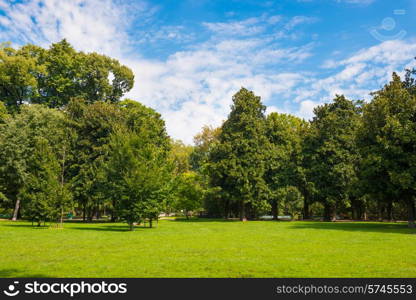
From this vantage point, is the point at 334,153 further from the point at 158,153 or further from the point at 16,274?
the point at 16,274

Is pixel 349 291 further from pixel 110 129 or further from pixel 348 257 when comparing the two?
pixel 110 129

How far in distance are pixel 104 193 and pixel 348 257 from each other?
32.4m

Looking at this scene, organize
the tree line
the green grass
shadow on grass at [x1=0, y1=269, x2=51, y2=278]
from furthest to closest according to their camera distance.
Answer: the tree line → the green grass → shadow on grass at [x1=0, y1=269, x2=51, y2=278]

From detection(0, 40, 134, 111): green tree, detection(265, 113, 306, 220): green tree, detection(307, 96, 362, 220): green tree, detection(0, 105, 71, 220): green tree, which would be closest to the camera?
detection(0, 105, 71, 220): green tree

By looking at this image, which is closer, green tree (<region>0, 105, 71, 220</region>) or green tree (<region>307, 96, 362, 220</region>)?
green tree (<region>0, 105, 71, 220</region>)

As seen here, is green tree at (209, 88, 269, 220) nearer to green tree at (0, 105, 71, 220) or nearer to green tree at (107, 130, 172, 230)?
green tree at (107, 130, 172, 230)

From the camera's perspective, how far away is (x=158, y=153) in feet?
118

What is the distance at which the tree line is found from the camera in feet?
105

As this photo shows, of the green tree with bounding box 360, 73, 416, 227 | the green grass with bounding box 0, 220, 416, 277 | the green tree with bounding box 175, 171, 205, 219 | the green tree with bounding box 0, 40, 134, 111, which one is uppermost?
the green tree with bounding box 0, 40, 134, 111

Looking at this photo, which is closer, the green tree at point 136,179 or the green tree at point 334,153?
the green tree at point 136,179

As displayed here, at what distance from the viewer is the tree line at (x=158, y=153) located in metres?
32.0

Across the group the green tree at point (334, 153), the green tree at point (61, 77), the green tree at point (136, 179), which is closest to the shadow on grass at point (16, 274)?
the green tree at point (136, 179)

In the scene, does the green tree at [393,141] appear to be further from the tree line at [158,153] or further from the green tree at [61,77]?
the green tree at [61,77]

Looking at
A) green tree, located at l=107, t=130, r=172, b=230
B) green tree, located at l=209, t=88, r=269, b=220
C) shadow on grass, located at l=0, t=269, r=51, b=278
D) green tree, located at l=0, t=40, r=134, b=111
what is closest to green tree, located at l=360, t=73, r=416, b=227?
green tree, located at l=209, t=88, r=269, b=220
